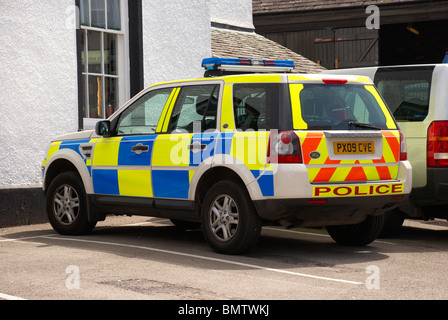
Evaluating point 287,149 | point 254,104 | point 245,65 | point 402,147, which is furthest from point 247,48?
point 287,149

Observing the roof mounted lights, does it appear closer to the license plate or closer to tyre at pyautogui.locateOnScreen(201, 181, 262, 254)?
tyre at pyautogui.locateOnScreen(201, 181, 262, 254)

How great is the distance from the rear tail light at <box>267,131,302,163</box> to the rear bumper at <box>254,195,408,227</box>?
377mm

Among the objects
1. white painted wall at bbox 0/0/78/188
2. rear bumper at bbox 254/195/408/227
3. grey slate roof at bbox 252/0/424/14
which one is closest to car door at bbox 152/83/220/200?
rear bumper at bbox 254/195/408/227

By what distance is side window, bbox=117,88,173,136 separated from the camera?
29.5 feet

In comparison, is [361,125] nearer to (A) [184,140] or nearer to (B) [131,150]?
(A) [184,140]

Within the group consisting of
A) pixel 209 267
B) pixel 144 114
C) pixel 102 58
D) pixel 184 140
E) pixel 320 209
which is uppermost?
pixel 102 58

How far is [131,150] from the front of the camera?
9047 millimetres

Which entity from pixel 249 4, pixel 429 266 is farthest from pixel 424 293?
pixel 249 4

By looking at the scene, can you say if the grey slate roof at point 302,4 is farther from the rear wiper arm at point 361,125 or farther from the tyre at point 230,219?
the tyre at point 230,219

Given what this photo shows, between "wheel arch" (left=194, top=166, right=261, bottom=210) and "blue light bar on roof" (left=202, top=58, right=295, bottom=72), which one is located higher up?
"blue light bar on roof" (left=202, top=58, right=295, bottom=72)

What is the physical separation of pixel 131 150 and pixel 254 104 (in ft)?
5.32

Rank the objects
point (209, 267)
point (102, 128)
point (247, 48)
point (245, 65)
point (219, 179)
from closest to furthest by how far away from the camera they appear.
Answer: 1. point (209, 267)
2. point (219, 179)
3. point (245, 65)
4. point (102, 128)
5. point (247, 48)

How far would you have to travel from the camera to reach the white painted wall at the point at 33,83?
11.1 metres

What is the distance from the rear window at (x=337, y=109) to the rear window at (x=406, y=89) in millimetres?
1118
